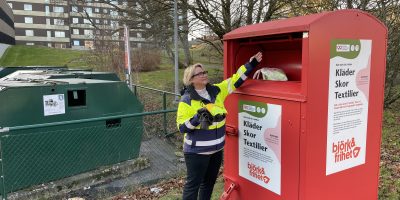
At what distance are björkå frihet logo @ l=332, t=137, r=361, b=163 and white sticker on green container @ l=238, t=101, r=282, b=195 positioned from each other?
463 millimetres

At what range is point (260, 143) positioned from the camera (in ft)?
10.2

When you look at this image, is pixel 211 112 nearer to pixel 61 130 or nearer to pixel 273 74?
pixel 273 74

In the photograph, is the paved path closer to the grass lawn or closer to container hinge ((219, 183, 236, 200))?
container hinge ((219, 183, 236, 200))

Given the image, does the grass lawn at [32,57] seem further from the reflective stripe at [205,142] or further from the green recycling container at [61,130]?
the reflective stripe at [205,142]

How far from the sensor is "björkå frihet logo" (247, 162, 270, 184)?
3118 mm

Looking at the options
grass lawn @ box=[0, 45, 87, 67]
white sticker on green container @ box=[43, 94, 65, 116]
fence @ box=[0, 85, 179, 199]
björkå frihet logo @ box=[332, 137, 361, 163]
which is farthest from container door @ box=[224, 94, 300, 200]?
grass lawn @ box=[0, 45, 87, 67]

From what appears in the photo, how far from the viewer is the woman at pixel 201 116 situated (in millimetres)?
3141

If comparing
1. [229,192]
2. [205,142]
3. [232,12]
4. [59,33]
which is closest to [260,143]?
[205,142]

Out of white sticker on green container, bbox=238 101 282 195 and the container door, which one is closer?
the container door

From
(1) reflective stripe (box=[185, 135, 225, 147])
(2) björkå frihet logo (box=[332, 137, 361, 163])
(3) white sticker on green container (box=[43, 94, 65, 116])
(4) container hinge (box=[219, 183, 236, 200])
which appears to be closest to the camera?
(2) björkå frihet logo (box=[332, 137, 361, 163])

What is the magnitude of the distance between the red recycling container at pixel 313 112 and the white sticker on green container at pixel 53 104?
119 inches

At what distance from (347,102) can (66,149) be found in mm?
4073

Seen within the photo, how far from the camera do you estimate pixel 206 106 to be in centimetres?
318

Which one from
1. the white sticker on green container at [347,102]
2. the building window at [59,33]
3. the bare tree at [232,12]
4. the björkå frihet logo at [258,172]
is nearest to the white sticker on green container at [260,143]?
the björkå frihet logo at [258,172]
